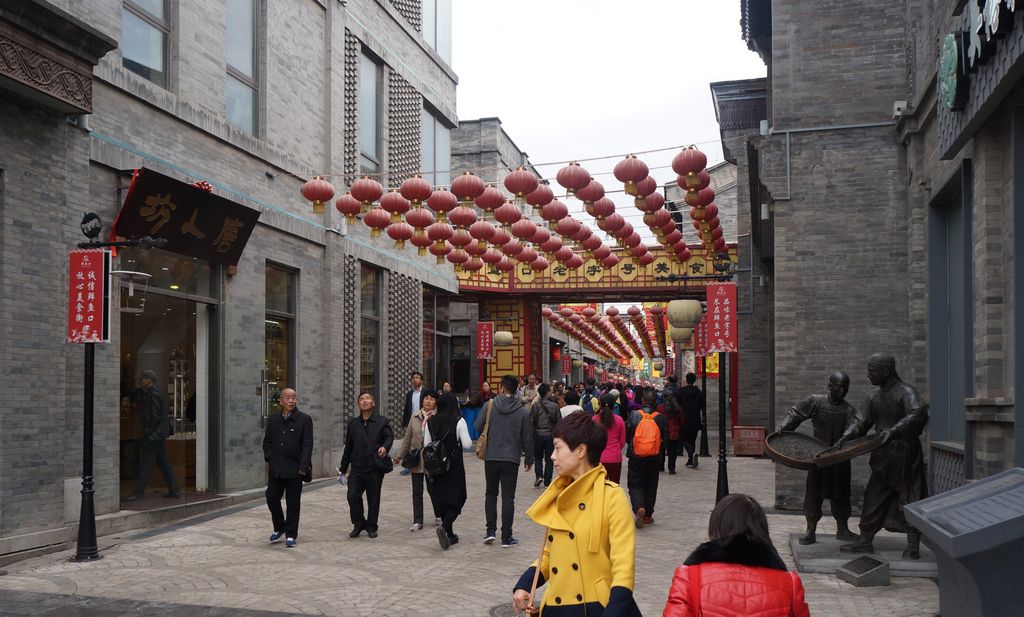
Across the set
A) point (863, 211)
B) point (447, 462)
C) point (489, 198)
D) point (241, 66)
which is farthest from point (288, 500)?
point (863, 211)

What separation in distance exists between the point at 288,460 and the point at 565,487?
7.09 meters

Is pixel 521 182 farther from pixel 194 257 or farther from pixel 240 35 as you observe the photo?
pixel 240 35

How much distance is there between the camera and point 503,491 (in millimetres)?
10531

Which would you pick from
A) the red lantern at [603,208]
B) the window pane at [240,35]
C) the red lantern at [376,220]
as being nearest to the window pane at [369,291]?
the red lantern at [376,220]

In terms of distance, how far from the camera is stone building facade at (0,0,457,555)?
33.3 ft

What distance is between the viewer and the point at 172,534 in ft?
37.5

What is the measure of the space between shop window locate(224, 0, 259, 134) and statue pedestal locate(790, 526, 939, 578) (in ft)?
34.7

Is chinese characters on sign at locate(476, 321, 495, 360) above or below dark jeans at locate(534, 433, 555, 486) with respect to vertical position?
above

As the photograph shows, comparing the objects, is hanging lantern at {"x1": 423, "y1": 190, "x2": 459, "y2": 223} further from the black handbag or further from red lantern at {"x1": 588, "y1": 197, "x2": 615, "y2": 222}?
the black handbag

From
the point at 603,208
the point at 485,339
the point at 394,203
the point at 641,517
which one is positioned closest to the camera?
the point at 641,517

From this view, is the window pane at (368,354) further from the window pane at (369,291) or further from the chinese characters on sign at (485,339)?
the chinese characters on sign at (485,339)

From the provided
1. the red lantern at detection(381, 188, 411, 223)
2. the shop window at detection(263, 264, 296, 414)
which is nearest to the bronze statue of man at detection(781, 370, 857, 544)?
the red lantern at detection(381, 188, 411, 223)

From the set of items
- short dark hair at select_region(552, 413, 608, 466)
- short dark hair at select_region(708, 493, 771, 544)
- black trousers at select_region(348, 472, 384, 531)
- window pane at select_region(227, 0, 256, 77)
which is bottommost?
black trousers at select_region(348, 472, 384, 531)

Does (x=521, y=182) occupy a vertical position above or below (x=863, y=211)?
above
